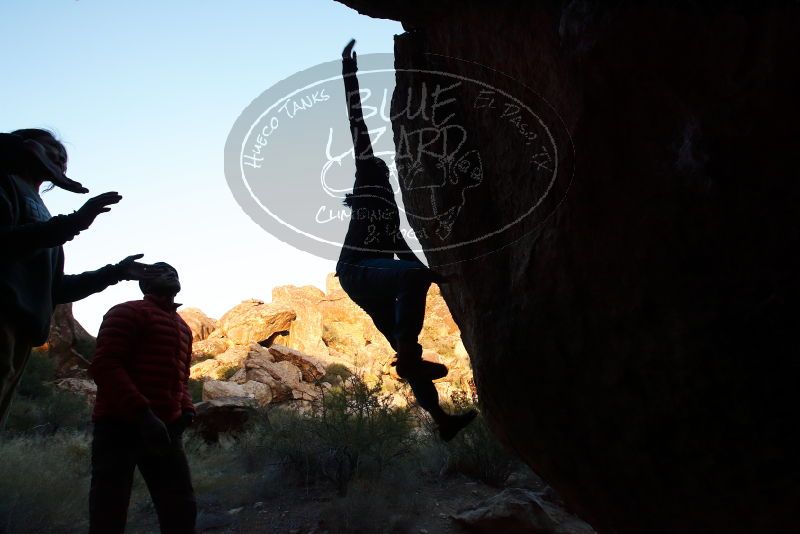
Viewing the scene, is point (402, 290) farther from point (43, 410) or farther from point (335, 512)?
point (43, 410)

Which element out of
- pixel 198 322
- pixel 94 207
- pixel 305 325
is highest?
pixel 198 322

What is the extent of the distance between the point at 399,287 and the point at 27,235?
1523 mm

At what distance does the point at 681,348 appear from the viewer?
191cm

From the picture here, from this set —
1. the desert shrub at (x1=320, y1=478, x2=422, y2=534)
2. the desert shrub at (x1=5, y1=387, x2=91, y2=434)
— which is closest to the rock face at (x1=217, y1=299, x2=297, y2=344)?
the desert shrub at (x1=5, y1=387, x2=91, y2=434)

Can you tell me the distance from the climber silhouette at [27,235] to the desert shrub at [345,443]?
4.62m

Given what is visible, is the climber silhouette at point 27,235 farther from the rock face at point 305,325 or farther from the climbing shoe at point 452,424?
the rock face at point 305,325

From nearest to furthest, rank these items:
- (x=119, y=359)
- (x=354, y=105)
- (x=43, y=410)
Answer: (x=354, y=105), (x=119, y=359), (x=43, y=410)

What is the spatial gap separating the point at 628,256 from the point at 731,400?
56 cm

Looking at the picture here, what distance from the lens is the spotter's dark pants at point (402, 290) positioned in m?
2.71

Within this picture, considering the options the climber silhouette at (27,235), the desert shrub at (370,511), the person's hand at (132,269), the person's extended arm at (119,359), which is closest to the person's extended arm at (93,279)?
the person's hand at (132,269)

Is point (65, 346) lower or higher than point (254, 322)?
lower

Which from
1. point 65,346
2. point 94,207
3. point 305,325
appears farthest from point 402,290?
point 305,325

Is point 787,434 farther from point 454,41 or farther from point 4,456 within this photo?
point 4,456

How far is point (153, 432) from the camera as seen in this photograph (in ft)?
10.0
